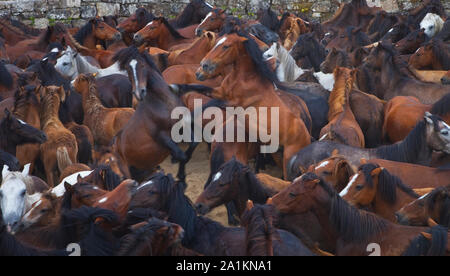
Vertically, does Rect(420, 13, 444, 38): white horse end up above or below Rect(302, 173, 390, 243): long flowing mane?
above

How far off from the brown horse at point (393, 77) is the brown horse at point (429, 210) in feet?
10.7

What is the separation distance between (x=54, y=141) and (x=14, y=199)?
1.48 meters

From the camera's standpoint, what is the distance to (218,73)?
579 cm

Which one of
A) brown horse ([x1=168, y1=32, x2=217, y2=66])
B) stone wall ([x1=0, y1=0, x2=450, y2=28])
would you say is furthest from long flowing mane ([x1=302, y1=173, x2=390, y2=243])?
stone wall ([x1=0, y1=0, x2=450, y2=28])

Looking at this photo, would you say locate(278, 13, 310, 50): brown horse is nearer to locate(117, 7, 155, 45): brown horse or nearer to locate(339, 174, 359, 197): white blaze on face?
locate(117, 7, 155, 45): brown horse

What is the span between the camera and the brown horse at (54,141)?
594 centimetres

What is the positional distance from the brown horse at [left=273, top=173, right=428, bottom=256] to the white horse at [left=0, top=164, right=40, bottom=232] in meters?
1.84

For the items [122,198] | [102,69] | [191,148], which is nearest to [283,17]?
[102,69]

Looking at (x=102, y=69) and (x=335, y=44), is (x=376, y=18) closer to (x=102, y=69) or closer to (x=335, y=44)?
(x=335, y=44)

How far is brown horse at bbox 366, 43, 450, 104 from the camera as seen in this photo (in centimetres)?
726

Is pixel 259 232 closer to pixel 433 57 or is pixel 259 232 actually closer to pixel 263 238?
pixel 263 238

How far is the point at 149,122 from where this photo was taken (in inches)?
229

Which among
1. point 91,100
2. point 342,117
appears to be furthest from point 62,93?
point 342,117

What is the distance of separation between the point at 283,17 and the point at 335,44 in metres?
1.07
